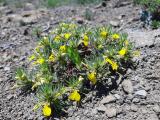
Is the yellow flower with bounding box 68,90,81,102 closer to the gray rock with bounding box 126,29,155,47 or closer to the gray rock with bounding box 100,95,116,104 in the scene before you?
the gray rock with bounding box 100,95,116,104

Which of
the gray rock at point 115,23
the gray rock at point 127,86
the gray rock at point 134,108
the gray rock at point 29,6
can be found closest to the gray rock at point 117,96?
the gray rock at point 127,86

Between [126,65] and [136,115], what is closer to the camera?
[136,115]

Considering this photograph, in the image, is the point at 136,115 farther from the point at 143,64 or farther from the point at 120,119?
the point at 143,64

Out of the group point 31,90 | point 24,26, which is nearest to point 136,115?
point 31,90

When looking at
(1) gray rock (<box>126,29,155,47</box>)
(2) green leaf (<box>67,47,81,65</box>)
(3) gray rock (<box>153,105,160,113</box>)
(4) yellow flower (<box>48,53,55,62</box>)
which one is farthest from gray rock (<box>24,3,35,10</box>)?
(3) gray rock (<box>153,105,160,113</box>)

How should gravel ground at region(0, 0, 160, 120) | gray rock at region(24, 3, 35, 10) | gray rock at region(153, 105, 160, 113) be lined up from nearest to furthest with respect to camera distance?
gray rock at region(153, 105, 160, 113) < gravel ground at region(0, 0, 160, 120) < gray rock at region(24, 3, 35, 10)

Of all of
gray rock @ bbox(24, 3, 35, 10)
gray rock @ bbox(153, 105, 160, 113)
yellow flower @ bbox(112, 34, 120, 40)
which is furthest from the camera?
gray rock @ bbox(24, 3, 35, 10)
